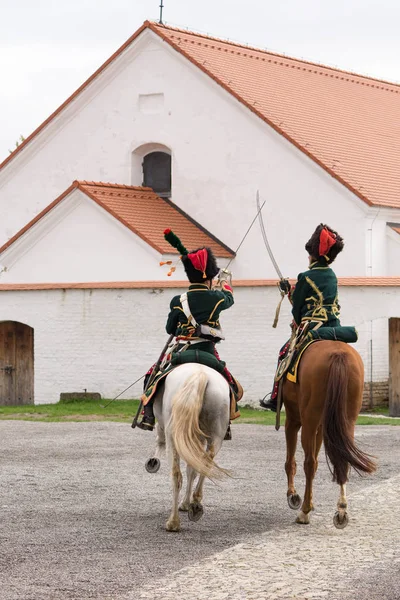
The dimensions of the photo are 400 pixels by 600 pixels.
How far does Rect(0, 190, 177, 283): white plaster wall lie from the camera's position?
3038cm

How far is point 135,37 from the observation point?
34094 millimetres

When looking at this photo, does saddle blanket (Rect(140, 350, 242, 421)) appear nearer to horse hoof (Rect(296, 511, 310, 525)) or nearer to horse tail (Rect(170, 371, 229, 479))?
horse tail (Rect(170, 371, 229, 479))

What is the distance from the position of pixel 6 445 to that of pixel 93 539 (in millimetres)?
7222

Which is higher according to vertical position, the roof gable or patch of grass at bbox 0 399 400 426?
the roof gable

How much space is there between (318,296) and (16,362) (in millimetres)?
16159

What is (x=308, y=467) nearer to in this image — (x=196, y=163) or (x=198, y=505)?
(x=198, y=505)

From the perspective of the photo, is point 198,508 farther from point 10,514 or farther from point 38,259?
point 38,259

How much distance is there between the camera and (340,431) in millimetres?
10477

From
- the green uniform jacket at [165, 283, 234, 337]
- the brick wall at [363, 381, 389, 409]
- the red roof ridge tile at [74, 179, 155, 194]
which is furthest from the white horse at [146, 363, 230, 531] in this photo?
the red roof ridge tile at [74, 179, 155, 194]

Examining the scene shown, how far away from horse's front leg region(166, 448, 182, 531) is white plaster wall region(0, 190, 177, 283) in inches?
759

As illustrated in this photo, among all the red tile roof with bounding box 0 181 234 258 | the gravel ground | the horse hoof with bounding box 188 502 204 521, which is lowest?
the gravel ground

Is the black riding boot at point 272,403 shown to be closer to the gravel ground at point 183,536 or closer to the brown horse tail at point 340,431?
the gravel ground at point 183,536

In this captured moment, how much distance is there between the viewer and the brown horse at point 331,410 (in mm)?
10453

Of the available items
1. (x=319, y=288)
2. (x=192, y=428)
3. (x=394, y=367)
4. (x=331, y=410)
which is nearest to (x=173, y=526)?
(x=192, y=428)
